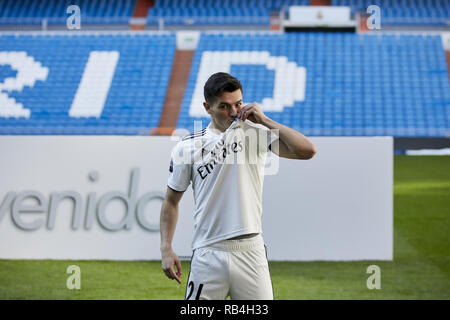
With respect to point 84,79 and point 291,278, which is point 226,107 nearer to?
point 291,278

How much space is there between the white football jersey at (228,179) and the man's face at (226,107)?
0.12ft

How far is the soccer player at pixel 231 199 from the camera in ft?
7.00

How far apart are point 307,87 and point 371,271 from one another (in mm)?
10152

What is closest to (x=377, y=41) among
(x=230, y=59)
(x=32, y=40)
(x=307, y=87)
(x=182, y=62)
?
(x=307, y=87)

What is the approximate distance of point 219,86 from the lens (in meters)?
2.13

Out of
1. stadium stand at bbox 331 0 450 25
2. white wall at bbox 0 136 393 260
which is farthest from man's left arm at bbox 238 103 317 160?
stadium stand at bbox 331 0 450 25

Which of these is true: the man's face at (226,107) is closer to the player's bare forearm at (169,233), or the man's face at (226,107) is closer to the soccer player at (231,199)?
the soccer player at (231,199)

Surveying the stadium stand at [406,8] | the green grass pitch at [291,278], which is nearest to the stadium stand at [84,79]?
the stadium stand at [406,8]

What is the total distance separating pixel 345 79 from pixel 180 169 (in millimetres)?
14041

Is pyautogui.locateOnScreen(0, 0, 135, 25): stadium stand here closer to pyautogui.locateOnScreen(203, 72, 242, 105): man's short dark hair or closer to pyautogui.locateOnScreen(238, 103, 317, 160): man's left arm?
pyautogui.locateOnScreen(203, 72, 242, 105): man's short dark hair

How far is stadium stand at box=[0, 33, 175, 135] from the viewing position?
1486cm

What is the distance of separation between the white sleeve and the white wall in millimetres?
3990

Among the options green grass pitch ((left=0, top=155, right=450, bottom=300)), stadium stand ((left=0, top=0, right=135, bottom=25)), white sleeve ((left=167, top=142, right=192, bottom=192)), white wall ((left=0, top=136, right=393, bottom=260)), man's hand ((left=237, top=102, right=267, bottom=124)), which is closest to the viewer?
man's hand ((left=237, top=102, right=267, bottom=124))

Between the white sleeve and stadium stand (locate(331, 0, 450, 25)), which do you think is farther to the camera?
stadium stand (locate(331, 0, 450, 25))
